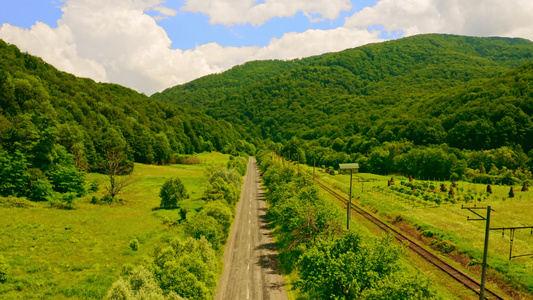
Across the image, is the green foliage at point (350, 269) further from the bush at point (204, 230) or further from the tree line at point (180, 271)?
the bush at point (204, 230)

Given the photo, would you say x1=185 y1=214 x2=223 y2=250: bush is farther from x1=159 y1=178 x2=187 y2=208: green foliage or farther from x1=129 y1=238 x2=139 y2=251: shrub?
x1=159 y1=178 x2=187 y2=208: green foliage

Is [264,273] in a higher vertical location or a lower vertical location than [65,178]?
lower

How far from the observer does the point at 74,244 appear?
3372cm

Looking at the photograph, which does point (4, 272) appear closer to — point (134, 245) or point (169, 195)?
point (134, 245)

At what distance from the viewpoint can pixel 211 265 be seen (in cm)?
2762

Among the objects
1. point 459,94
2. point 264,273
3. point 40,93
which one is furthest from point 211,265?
point 459,94

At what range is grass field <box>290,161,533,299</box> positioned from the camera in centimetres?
3016

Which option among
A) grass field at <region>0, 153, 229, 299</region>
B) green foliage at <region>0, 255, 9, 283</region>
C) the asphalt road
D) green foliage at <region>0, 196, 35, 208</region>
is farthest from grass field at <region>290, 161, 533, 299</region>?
green foliage at <region>0, 196, 35, 208</region>

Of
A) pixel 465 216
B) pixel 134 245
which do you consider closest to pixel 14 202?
pixel 134 245

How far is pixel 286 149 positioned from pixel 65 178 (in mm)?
140838

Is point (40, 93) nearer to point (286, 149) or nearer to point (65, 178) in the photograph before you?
point (65, 178)

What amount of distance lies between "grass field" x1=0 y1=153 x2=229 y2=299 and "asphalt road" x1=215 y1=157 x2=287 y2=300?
931cm

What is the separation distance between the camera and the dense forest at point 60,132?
160 feet

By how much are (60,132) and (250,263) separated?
61.6 m
